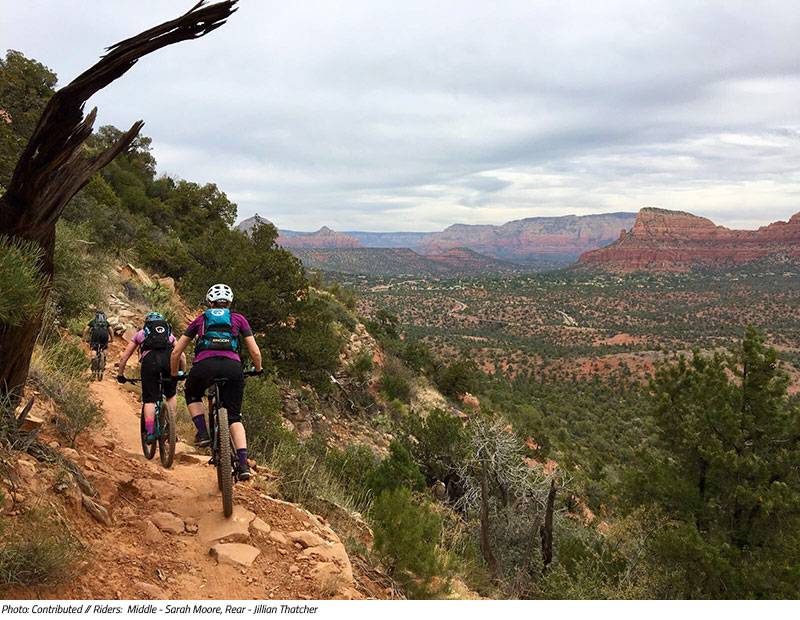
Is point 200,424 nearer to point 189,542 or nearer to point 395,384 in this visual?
point 189,542

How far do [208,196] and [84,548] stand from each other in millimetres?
30601

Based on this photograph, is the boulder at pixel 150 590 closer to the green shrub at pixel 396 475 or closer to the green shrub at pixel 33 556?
the green shrub at pixel 33 556

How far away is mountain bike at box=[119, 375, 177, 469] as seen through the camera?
579 centimetres

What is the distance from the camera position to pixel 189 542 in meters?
4.34

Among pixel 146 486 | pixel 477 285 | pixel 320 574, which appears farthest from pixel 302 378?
pixel 477 285

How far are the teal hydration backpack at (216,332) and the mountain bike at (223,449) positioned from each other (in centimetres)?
29

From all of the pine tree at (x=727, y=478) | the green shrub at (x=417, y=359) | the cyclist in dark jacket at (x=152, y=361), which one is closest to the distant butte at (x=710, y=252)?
the green shrub at (x=417, y=359)

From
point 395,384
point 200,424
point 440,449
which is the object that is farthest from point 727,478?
point 395,384

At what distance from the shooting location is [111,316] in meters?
12.7

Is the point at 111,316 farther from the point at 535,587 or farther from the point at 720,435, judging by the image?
the point at 720,435

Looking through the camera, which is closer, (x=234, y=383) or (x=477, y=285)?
(x=234, y=383)

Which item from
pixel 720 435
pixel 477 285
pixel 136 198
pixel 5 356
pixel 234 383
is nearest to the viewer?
pixel 5 356

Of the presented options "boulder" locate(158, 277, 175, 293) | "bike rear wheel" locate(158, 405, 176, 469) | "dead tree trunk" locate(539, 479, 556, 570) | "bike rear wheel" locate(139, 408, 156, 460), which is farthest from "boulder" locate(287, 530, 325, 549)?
"boulder" locate(158, 277, 175, 293)

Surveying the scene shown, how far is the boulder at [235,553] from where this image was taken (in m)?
4.13
